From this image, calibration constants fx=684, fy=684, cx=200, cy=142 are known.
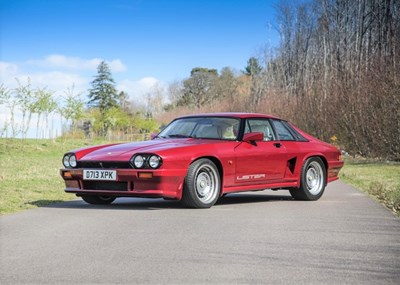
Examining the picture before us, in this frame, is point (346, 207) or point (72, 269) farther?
point (346, 207)

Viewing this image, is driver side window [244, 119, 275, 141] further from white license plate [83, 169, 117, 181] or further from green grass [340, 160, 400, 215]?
white license plate [83, 169, 117, 181]

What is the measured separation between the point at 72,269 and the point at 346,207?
562cm

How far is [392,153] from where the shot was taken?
25.9 metres

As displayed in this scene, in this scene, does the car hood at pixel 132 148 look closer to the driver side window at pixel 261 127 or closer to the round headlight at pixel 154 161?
the round headlight at pixel 154 161

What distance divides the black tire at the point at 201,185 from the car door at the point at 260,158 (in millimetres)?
475

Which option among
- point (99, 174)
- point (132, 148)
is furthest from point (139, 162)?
point (99, 174)

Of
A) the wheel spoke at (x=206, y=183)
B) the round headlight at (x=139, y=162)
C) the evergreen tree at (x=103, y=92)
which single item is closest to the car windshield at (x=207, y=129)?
the wheel spoke at (x=206, y=183)

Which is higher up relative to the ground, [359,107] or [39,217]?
[359,107]

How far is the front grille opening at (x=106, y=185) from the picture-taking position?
30.0 feet

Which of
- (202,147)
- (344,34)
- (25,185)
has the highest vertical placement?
(344,34)

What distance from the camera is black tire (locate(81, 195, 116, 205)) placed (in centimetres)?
1012

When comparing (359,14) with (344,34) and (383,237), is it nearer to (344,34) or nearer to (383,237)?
(344,34)

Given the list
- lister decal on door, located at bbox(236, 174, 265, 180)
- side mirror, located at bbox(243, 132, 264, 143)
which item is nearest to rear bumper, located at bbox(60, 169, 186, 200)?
lister decal on door, located at bbox(236, 174, 265, 180)

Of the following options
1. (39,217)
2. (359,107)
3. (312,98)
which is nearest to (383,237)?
(39,217)
